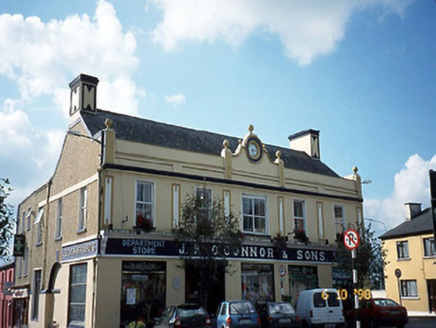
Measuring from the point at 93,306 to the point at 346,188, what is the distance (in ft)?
55.0

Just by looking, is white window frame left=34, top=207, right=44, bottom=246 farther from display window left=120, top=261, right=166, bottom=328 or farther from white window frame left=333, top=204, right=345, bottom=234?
white window frame left=333, top=204, right=345, bottom=234

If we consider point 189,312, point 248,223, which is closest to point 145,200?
point 248,223

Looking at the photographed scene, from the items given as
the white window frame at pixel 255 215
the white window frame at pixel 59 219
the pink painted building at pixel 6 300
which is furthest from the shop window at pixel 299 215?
the pink painted building at pixel 6 300

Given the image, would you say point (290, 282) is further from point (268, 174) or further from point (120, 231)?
point (120, 231)

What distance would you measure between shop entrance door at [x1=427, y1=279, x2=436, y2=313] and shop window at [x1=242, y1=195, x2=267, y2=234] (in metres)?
17.0

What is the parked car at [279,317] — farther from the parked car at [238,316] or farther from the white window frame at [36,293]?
the white window frame at [36,293]

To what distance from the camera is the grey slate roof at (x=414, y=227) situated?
38281 mm

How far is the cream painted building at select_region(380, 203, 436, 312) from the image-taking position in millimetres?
37281

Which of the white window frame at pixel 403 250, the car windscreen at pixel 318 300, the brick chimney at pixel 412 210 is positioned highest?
the brick chimney at pixel 412 210

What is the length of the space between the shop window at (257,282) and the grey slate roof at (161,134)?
20.3ft

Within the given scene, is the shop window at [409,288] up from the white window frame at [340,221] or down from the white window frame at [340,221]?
down

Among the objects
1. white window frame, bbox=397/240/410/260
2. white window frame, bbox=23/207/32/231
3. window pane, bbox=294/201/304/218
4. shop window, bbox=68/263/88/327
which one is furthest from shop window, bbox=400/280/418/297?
white window frame, bbox=23/207/32/231

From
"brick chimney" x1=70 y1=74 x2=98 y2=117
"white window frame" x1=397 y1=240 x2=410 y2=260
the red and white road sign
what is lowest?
the red and white road sign

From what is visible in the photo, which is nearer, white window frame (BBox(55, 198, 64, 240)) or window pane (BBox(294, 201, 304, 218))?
white window frame (BBox(55, 198, 64, 240))
